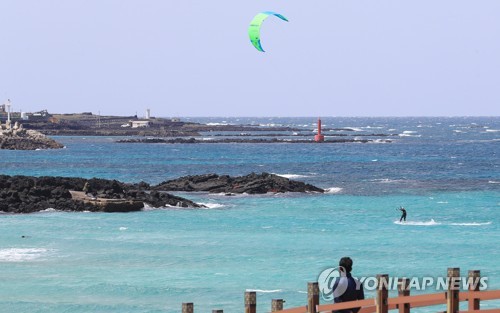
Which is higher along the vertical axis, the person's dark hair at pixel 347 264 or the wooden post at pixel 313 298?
the person's dark hair at pixel 347 264

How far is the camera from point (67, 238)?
38844mm

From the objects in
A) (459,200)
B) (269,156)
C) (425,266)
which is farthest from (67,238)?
(269,156)

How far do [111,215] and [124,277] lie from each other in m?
17.6

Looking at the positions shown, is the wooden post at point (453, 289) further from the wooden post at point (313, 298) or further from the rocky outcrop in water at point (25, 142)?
the rocky outcrop in water at point (25, 142)

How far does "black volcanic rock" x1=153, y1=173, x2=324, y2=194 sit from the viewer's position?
59969mm

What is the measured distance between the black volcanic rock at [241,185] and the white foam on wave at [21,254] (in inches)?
970

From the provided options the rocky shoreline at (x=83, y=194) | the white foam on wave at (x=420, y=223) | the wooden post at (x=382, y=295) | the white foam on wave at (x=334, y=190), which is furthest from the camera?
Answer: the white foam on wave at (x=334, y=190)

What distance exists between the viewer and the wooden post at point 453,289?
13398mm

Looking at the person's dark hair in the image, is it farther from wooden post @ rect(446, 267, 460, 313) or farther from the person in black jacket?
wooden post @ rect(446, 267, 460, 313)

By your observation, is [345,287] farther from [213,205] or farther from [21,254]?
[213,205]

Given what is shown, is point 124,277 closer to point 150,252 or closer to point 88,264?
point 88,264

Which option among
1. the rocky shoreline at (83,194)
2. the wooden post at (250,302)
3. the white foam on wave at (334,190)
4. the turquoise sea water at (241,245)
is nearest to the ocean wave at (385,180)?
the turquoise sea water at (241,245)

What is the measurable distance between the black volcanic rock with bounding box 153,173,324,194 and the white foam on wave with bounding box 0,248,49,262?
970 inches

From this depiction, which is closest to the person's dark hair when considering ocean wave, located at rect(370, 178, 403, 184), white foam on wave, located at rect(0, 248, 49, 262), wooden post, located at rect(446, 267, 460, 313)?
wooden post, located at rect(446, 267, 460, 313)
